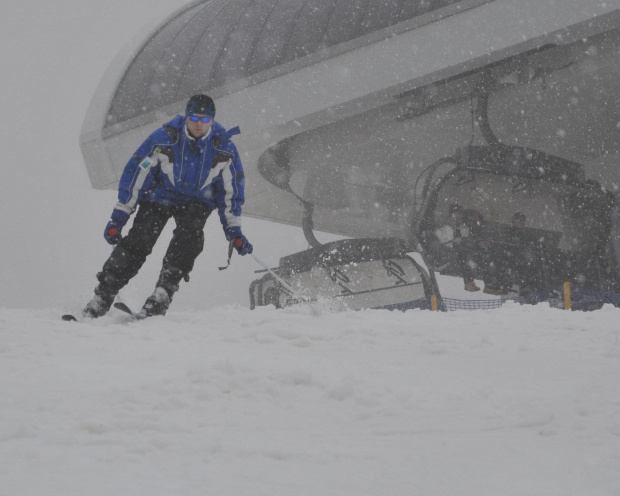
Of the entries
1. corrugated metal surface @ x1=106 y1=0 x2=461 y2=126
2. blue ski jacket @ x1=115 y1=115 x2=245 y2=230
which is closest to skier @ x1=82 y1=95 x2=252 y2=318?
blue ski jacket @ x1=115 y1=115 x2=245 y2=230

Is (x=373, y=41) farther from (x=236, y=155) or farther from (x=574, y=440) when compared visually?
(x=574, y=440)

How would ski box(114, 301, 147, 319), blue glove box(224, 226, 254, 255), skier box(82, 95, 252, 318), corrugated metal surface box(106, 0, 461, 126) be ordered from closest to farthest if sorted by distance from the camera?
ski box(114, 301, 147, 319), skier box(82, 95, 252, 318), blue glove box(224, 226, 254, 255), corrugated metal surface box(106, 0, 461, 126)

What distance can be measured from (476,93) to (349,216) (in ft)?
23.9

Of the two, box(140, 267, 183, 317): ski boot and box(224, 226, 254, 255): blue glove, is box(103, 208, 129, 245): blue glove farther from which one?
box(224, 226, 254, 255): blue glove

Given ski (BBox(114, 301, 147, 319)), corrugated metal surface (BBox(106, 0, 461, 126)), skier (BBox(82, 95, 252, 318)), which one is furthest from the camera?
corrugated metal surface (BBox(106, 0, 461, 126))

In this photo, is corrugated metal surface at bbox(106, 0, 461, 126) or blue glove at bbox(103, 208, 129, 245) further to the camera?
corrugated metal surface at bbox(106, 0, 461, 126)

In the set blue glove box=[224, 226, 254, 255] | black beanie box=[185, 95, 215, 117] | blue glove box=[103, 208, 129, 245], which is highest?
black beanie box=[185, 95, 215, 117]

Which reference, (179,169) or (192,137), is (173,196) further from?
(192,137)

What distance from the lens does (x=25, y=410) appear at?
215 cm

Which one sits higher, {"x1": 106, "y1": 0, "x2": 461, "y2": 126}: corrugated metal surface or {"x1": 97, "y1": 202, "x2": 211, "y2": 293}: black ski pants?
{"x1": 106, "y1": 0, "x2": 461, "y2": 126}: corrugated metal surface

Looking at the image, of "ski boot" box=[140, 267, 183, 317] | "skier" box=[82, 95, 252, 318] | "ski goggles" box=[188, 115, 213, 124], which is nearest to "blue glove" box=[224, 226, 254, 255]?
"skier" box=[82, 95, 252, 318]

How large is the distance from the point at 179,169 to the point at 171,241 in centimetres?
47

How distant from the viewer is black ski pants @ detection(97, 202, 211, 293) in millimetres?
4824

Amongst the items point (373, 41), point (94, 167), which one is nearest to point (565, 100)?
point (373, 41)
